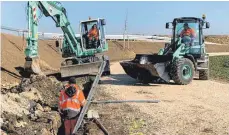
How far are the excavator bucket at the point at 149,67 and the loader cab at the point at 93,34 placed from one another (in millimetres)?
2323

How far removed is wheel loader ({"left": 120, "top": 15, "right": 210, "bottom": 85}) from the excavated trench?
356cm

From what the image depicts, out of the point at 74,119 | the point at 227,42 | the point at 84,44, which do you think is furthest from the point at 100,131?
the point at 227,42

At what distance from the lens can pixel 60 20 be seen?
65.6ft

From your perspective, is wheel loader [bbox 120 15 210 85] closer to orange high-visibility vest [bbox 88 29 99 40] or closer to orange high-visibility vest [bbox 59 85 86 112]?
orange high-visibility vest [bbox 88 29 99 40]

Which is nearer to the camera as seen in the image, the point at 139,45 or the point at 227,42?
the point at 139,45

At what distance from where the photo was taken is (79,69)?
58.7 feet

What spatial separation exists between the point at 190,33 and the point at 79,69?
540 centimetres

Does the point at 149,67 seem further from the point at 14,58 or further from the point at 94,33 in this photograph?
the point at 14,58

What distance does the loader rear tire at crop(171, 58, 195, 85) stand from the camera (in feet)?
56.1

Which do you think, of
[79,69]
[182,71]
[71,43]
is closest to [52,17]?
[71,43]

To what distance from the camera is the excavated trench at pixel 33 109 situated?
10148 millimetres

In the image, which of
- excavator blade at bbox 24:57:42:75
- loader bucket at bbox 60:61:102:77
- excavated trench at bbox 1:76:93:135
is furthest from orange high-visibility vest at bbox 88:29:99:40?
excavated trench at bbox 1:76:93:135

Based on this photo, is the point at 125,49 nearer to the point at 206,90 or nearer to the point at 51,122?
the point at 206,90

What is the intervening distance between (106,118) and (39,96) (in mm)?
4095
